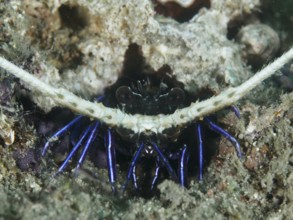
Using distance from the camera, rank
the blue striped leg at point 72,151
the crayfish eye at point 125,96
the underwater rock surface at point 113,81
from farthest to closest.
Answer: the crayfish eye at point 125,96
the blue striped leg at point 72,151
the underwater rock surface at point 113,81

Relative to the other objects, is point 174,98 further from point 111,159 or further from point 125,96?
point 111,159

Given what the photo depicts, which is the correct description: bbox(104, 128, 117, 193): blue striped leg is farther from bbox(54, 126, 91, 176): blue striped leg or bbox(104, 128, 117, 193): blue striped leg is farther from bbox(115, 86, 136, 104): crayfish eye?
bbox(115, 86, 136, 104): crayfish eye

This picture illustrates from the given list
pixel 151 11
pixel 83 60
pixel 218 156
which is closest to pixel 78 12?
pixel 83 60

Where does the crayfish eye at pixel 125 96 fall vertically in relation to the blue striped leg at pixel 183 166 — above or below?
above

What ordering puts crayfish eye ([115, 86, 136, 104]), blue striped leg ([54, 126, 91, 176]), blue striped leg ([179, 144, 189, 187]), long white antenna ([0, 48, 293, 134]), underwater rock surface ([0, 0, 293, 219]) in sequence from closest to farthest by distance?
underwater rock surface ([0, 0, 293, 219])
long white antenna ([0, 48, 293, 134])
blue striped leg ([54, 126, 91, 176])
blue striped leg ([179, 144, 189, 187])
crayfish eye ([115, 86, 136, 104])

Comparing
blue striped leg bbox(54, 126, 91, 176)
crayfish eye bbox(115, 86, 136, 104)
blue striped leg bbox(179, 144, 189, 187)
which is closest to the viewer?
blue striped leg bbox(54, 126, 91, 176)

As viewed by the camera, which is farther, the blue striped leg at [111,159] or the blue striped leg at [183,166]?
the blue striped leg at [183,166]

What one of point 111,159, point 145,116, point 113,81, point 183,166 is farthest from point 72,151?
point 113,81

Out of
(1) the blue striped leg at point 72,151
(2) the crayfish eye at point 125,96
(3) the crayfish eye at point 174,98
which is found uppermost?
(3) the crayfish eye at point 174,98

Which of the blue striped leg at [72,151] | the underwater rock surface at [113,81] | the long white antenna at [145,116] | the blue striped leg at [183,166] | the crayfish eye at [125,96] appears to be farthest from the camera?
the crayfish eye at [125,96]

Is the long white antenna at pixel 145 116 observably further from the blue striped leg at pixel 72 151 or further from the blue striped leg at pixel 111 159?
the blue striped leg at pixel 72 151

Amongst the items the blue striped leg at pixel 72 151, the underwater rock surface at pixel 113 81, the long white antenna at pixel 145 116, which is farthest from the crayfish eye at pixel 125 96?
the underwater rock surface at pixel 113 81

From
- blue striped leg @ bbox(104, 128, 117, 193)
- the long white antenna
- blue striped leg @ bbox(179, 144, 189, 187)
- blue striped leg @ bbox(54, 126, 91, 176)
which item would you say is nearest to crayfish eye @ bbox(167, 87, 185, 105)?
the long white antenna
